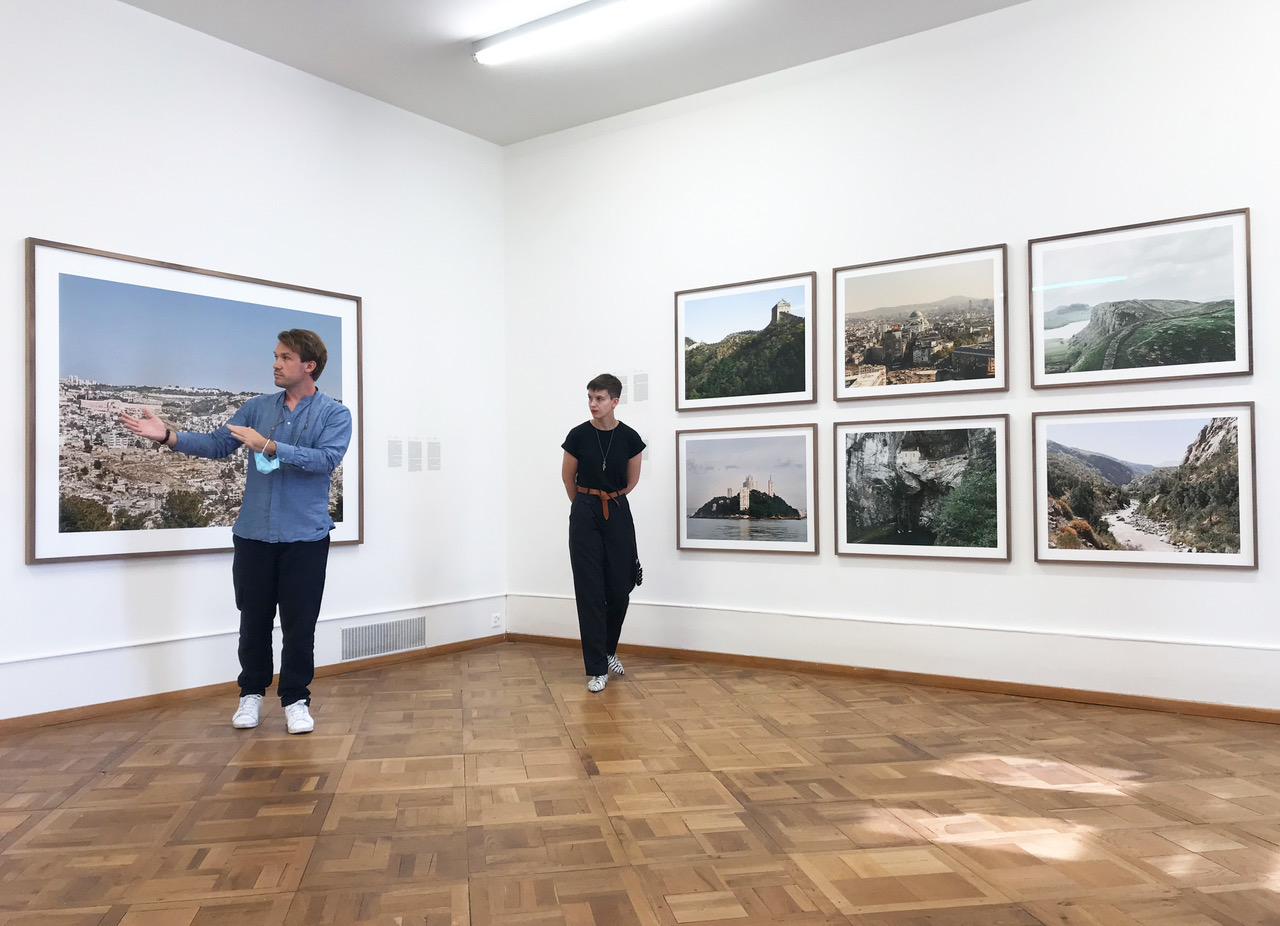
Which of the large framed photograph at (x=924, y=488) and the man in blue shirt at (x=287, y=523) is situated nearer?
A: the man in blue shirt at (x=287, y=523)

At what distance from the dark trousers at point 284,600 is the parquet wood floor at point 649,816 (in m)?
0.31

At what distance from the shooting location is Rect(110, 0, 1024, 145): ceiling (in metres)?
5.17

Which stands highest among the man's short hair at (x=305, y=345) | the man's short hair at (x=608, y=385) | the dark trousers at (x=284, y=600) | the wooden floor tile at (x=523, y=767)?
the man's short hair at (x=305, y=345)

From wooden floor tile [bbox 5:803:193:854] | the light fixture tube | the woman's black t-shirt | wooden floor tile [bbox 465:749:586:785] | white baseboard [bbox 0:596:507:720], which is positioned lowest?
wooden floor tile [bbox 465:749:586:785]

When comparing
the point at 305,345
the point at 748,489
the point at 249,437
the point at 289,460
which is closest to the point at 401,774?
the point at 289,460

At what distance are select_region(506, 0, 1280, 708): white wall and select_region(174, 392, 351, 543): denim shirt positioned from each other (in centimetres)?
263

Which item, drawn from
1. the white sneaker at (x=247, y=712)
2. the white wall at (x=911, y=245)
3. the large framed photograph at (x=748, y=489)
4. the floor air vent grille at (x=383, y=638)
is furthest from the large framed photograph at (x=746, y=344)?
the white sneaker at (x=247, y=712)

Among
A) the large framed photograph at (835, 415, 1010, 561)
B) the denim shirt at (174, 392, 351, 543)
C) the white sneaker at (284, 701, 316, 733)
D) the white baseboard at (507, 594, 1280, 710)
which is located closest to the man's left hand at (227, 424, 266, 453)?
the denim shirt at (174, 392, 351, 543)

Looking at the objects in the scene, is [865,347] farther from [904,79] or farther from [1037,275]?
[904,79]

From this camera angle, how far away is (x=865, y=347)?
18.4ft

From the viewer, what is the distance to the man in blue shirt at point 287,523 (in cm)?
426

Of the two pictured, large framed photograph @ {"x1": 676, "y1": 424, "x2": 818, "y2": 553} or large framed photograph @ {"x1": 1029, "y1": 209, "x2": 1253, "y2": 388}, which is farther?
large framed photograph @ {"x1": 676, "y1": 424, "x2": 818, "y2": 553}

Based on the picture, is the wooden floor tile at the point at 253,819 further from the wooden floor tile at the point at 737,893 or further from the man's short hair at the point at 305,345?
the man's short hair at the point at 305,345

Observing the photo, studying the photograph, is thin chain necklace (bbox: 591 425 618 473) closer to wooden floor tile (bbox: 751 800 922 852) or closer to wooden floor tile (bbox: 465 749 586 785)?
wooden floor tile (bbox: 465 749 586 785)
